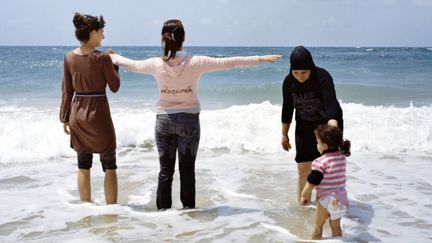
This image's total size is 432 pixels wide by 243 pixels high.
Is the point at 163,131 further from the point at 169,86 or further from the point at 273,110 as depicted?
the point at 273,110

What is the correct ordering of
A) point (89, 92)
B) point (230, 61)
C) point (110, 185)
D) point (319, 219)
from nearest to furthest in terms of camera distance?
1. point (319, 219)
2. point (230, 61)
3. point (89, 92)
4. point (110, 185)

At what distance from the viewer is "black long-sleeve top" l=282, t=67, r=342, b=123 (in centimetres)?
448

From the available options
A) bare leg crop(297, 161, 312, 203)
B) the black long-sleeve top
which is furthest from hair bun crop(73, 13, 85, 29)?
bare leg crop(297, 161, 312, 203)

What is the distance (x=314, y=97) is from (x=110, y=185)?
2.22m

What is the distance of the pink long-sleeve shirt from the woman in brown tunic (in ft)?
1.01

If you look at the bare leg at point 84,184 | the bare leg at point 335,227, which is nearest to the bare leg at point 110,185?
the bare leg at point 84,184

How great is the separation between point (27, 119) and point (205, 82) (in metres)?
11.9

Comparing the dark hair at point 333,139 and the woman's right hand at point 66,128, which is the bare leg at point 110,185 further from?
the dark hair at point 333,139

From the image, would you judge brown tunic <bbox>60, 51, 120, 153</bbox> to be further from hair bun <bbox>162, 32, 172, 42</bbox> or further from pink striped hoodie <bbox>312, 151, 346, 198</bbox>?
pink striped hoodie <bbox>312, 151, 346, 198</bbox>

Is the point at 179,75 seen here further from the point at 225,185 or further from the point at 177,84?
the point at 225,185

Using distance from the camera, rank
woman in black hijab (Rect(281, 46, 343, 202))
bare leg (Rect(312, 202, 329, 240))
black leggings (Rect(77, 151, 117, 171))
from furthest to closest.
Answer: black leggings (Rect(77, 151, 117, 171)), woman in black hijab (Rect(281, 46, 343, 202)), bare leg (Rect(312, 202, 329, 240))

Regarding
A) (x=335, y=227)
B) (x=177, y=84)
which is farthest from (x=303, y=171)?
(x=177, y=84)

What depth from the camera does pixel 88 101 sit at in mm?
4527

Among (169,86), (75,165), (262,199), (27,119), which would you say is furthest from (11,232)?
(27,119)
